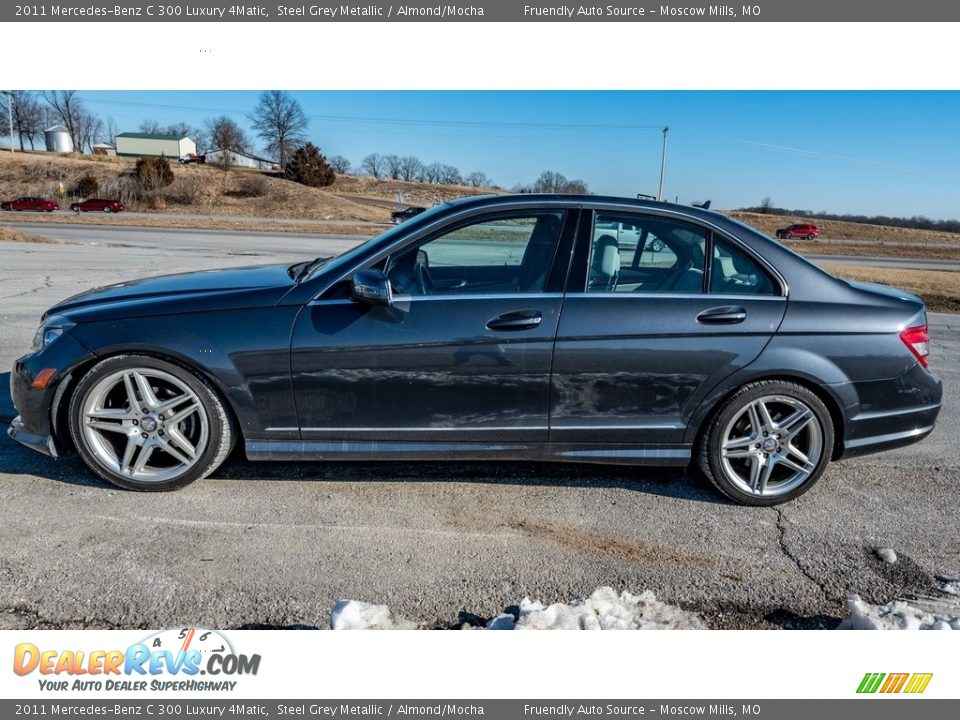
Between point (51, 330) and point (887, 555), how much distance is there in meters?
4.46

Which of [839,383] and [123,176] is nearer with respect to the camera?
[839,383]

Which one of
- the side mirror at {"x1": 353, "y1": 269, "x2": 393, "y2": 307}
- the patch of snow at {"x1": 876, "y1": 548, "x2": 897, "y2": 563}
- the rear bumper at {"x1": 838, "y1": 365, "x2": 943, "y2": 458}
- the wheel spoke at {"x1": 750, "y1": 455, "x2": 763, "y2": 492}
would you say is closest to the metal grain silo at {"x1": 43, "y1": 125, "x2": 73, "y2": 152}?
the side mirror at {"x1": 353, "y1": 269, "x2": 393, "y2": 307}

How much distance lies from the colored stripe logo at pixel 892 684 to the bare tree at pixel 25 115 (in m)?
97.3

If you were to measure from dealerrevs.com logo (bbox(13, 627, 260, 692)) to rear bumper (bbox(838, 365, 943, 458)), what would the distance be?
3309 mm

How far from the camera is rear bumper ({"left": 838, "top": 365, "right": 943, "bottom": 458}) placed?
3.78m

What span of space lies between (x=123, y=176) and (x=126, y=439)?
63.6m

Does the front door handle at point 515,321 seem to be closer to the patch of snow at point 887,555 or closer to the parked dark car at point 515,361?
the parked dark car at point 515,361

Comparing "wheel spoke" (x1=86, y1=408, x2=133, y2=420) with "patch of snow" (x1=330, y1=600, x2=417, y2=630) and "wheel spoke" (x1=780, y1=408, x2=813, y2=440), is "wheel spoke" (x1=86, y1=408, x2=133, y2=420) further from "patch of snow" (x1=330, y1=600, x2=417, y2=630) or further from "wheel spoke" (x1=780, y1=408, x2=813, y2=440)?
"wheel spoke" (x1=780, y1=408, x2=813, y2=440)

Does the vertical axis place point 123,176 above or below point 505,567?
above

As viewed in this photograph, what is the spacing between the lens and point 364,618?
105 inches

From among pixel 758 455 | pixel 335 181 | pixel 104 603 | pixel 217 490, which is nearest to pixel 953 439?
pixel 758 455

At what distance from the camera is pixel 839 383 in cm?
372

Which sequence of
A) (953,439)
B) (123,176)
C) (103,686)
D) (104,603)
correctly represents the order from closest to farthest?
(103,686) < (104,603) < (953,439) < (123,176)

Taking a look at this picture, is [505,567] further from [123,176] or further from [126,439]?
[123,176]
